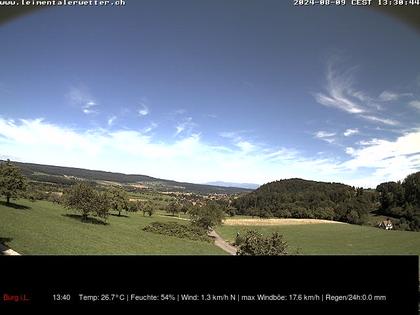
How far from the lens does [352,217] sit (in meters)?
26.2

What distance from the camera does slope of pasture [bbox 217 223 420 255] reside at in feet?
49.5

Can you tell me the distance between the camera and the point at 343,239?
21.6 m

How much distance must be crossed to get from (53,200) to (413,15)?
24.3 m
